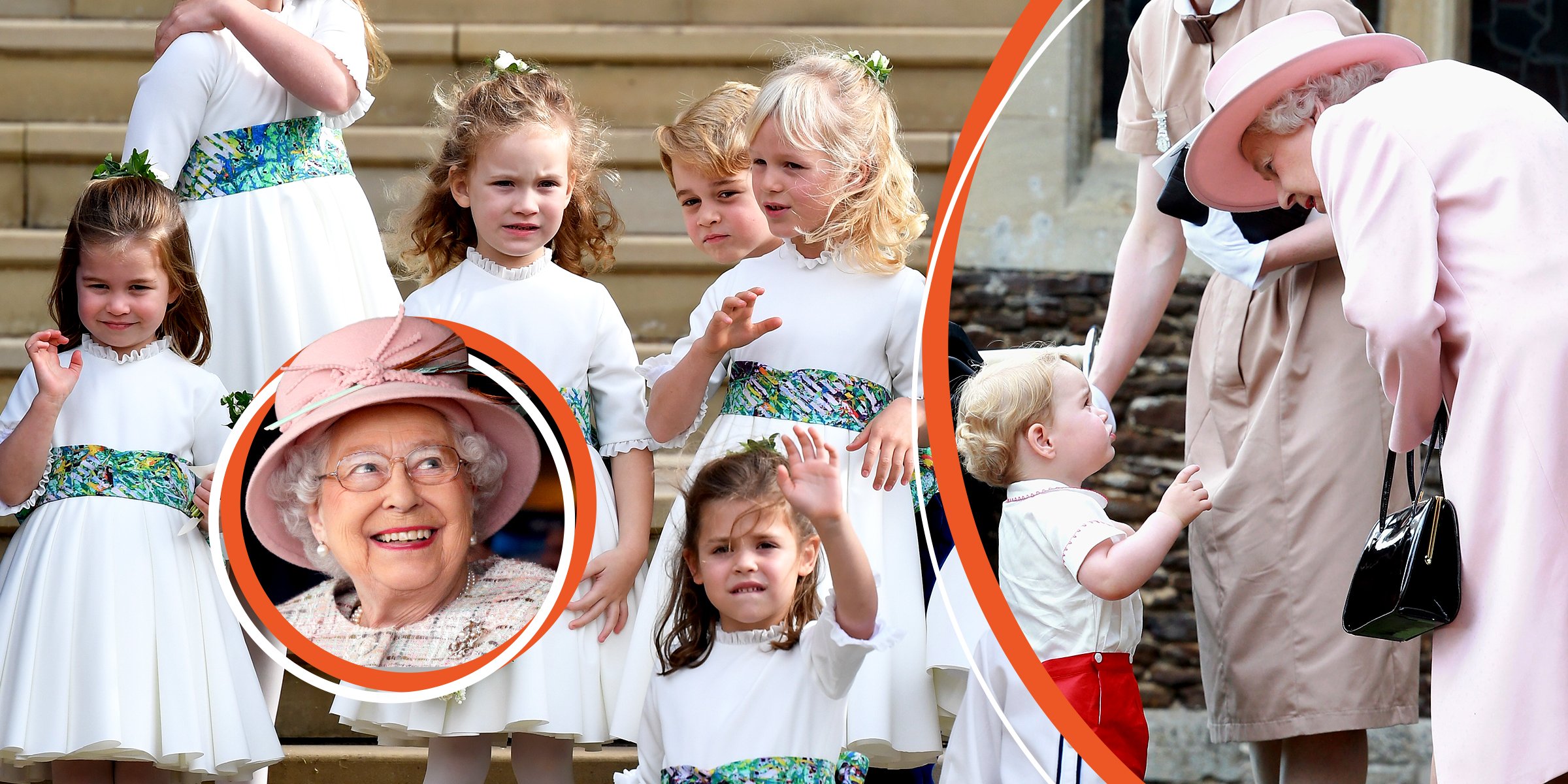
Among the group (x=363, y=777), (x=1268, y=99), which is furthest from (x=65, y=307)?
(x=1268, y=99)

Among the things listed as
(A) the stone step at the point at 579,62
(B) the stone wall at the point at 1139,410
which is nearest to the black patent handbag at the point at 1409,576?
(A) the stone step at the point at 579,62

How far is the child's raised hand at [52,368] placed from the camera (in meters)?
2.22

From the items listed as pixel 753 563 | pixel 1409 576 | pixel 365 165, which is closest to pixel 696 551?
pixel 753 563

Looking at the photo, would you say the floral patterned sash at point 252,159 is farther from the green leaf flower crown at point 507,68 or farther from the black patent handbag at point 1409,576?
the black patent handbag at point 1409,576

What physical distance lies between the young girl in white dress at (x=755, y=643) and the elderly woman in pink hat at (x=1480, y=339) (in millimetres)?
688

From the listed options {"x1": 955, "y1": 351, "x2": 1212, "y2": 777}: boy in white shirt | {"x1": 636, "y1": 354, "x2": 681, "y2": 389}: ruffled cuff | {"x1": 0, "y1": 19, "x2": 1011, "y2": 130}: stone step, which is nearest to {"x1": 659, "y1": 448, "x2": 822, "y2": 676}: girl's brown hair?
{"x1": 636, "y1": 354, "x2": 681, "y2": 389}: ruffled cuff

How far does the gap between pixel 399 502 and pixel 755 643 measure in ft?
1.70

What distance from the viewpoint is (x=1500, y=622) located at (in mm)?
1680

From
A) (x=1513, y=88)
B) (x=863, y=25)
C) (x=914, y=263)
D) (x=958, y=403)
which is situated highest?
(x=863, y=25)

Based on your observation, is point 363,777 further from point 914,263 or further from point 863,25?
point 863,25

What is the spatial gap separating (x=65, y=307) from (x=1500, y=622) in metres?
2.04

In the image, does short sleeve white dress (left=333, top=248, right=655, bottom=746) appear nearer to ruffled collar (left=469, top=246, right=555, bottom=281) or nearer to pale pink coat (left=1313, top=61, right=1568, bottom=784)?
ruffled collar (left=469, top=246, right=555, bottom=281)

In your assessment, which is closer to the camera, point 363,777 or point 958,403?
point 958,403

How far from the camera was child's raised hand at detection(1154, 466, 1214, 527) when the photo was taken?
2.08m
